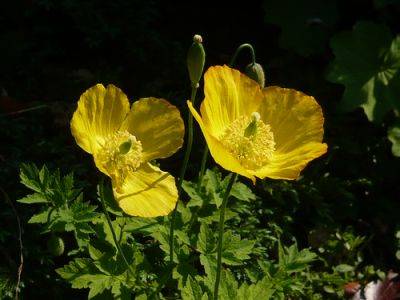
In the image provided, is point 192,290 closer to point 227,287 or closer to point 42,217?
point 227,287

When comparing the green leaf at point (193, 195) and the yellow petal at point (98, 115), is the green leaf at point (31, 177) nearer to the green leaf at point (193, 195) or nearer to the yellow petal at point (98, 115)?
the yellow petal at point (98, 115)

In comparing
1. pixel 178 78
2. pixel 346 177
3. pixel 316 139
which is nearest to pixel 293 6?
pixel 178 78

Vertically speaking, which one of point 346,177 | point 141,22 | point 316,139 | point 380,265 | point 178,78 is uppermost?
point 316,139

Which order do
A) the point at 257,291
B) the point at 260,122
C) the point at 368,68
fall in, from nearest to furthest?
1. the point at 260,122
2. the point at 257,291
3. the point at 368,68

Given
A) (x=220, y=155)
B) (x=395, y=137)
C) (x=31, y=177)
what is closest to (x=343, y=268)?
(x=395, y=137)

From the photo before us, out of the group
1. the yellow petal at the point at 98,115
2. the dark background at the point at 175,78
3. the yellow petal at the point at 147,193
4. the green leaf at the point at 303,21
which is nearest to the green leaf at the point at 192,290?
the yellow petal at the point at 147,193

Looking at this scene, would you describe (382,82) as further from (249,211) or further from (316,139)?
(316,139)

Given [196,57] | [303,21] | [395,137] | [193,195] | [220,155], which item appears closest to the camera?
[220,155]
